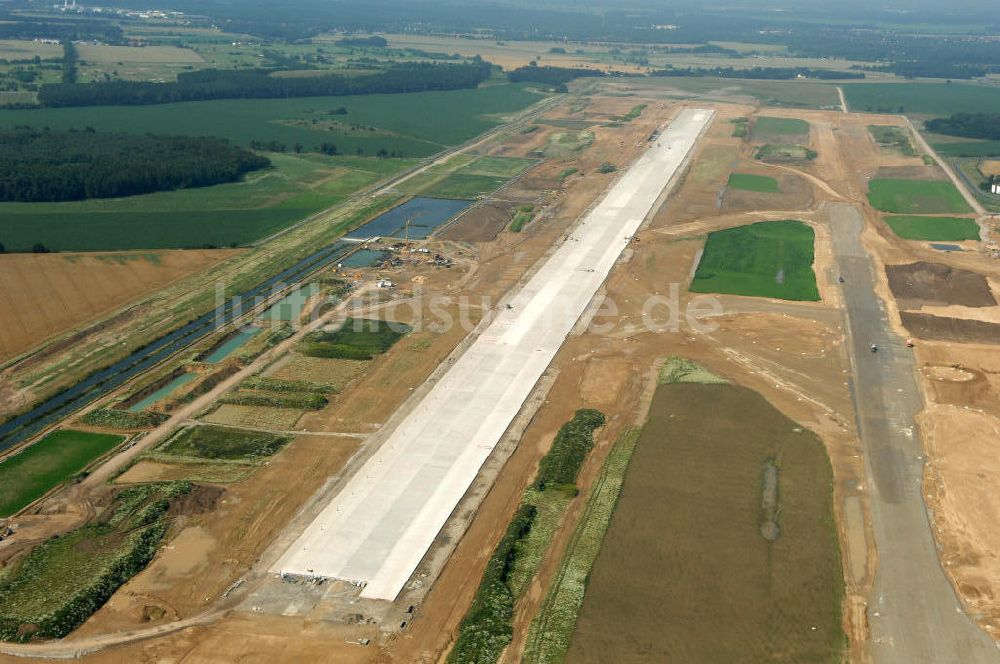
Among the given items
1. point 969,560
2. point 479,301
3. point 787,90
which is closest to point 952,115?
point 787,90

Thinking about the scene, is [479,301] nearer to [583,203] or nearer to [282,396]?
[282,396]

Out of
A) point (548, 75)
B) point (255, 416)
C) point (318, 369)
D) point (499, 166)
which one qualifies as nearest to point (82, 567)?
point (255, 416)

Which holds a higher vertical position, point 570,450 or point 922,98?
point 922,98

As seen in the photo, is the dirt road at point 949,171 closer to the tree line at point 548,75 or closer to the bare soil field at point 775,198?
the bare soil field at point 775,198

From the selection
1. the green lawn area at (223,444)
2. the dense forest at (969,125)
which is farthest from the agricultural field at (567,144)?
the green lawn area at (223,444)

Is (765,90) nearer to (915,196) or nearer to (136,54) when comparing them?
(915,196)

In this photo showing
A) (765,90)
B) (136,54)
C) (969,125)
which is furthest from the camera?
(136,54)

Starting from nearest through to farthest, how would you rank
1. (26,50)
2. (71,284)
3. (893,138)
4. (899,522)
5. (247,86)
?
(899,522), (71,284), (893,138), (247,86), (26,50)
